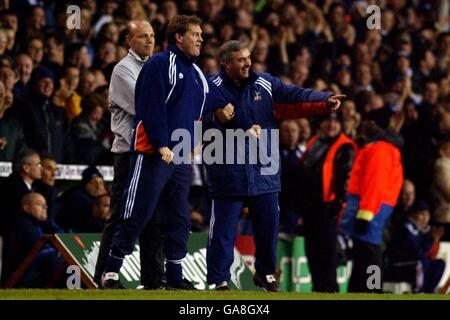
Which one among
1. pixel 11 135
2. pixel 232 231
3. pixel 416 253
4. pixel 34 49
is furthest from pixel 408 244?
pixel 232 231

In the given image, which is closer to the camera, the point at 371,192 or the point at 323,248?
the point at 371,192

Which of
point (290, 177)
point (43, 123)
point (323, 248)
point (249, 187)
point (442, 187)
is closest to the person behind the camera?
point (249, 187)

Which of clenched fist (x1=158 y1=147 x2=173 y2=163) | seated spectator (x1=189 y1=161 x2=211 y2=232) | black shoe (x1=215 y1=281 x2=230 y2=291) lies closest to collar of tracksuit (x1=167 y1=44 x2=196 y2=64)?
clenched fist (x1=158 y1=147 x2=173 y2=163)

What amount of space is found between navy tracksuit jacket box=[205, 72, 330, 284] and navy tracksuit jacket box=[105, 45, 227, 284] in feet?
1.93

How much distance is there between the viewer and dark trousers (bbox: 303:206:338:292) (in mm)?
14859

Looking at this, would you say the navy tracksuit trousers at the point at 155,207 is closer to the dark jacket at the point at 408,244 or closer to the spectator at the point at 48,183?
the spectator at the point at 48,183

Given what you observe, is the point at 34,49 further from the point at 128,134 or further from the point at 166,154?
the point at 166,154

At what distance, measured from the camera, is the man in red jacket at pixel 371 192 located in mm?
14016

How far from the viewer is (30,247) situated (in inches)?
516

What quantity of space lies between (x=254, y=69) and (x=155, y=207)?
7205 millimetres

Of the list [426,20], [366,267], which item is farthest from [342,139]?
[426,20]

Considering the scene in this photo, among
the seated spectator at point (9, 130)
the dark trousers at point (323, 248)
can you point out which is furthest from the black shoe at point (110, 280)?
the dark trousers at point (323, 248)

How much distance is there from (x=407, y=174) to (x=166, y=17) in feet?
12.6

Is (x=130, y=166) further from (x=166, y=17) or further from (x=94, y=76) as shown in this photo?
(x=166, y=17)
